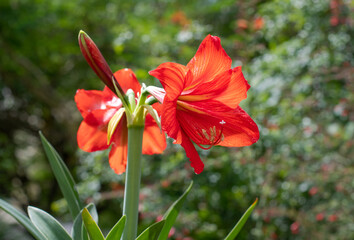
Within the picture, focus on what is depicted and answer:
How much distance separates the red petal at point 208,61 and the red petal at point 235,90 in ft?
0.07

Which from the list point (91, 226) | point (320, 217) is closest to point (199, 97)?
point (91, 226)

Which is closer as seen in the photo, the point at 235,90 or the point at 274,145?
the point at 235,90

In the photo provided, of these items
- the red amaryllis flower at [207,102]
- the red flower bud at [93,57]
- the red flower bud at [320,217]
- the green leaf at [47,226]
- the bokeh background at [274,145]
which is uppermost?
the red flower bud at [93,57]

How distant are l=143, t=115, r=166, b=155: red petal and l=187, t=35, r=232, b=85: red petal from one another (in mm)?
172

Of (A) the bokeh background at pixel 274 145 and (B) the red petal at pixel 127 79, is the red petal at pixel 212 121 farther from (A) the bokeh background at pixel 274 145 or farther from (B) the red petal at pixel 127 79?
(A) the bokeh background at pixel 274 145

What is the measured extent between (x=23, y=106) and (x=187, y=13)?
2728mm

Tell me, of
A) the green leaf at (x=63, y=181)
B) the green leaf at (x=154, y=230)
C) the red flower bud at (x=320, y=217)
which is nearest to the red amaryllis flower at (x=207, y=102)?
the green leaf at (x=154, y=230)

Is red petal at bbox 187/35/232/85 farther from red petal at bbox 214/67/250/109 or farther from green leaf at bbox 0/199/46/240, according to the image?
green leaf at bbox 0/199/46/240

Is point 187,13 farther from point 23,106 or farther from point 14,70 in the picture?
point 23,106

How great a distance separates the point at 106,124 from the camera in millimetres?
805

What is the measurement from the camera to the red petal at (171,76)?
0.63 m

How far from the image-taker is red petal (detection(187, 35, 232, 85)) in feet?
2.16

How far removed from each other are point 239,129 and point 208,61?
135 mm

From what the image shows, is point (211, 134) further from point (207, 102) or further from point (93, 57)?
point (93, 57)
